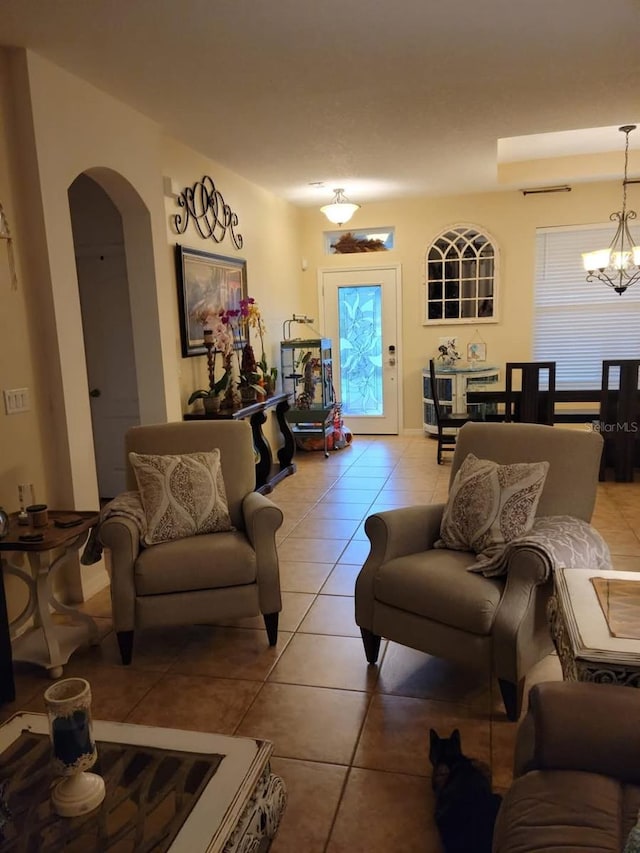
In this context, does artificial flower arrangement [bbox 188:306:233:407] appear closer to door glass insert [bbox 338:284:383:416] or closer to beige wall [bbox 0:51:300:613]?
beige wall [bbox 0:51:300:613]

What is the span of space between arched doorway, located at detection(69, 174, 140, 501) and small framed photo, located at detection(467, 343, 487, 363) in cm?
397

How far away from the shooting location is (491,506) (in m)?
2.45

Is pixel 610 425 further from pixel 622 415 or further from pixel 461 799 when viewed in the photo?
pixel 461 799

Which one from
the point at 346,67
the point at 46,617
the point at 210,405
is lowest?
the point at 46,617

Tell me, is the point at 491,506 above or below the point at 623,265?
below

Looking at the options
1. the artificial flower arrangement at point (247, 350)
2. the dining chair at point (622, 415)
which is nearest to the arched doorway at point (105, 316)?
the artificial flower arrangement at point (247, 350)

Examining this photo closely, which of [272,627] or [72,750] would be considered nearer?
[72,750]

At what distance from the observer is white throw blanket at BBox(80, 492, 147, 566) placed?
2.65 m

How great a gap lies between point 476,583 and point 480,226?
215 inches

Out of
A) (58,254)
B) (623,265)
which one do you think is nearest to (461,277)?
(623,265)

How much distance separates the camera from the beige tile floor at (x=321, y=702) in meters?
1.79

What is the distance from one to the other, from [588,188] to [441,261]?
1.63 metres

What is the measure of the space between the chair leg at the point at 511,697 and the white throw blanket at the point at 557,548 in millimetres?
364

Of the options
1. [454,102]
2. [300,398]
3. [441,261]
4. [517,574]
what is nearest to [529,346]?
[441,261]
